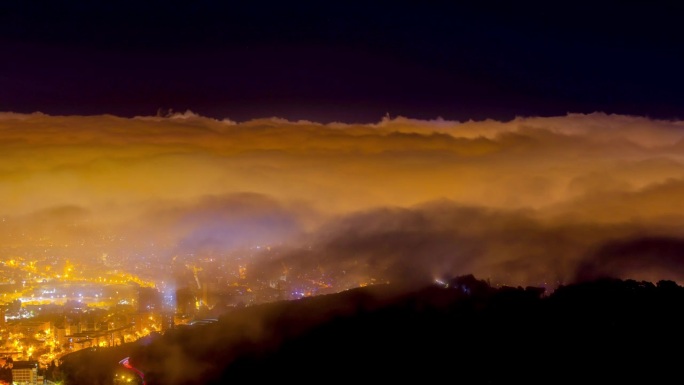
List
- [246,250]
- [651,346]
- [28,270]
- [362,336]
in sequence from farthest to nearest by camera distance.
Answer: [28,270]
[246,250]
[362,336]
[651,346]

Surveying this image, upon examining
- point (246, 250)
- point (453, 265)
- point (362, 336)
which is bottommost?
point (362, 336)

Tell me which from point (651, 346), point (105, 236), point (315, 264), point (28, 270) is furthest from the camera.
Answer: point (28, 270)

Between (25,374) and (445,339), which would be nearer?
(445,339)

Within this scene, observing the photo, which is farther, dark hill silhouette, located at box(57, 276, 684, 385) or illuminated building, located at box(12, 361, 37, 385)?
illuminated building, located at box(12, 361, 37, 385)

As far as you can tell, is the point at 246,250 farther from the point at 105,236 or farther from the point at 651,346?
the point at 651,346

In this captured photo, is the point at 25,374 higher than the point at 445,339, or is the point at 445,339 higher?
the point at 25,374

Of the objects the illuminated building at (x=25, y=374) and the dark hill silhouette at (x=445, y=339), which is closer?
the dark hill silhouette at (x=445, y=339)

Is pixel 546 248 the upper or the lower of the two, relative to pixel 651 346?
upper

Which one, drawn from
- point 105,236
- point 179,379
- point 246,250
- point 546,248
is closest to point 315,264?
point 246,250
